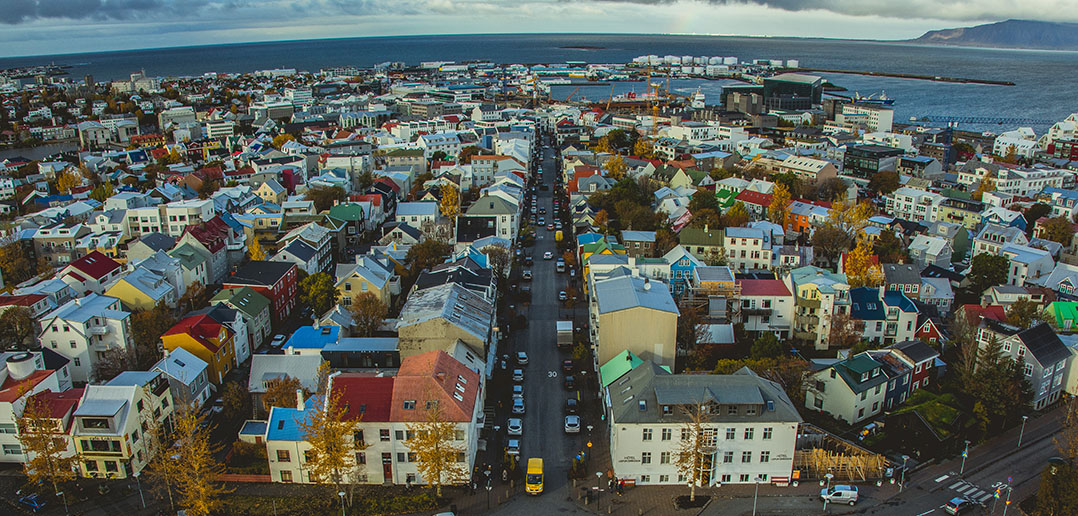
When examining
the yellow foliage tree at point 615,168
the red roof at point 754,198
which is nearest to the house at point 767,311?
the red roof at point 754,198

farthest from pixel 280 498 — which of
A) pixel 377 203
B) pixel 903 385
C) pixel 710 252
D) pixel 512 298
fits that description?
pixel 377 203

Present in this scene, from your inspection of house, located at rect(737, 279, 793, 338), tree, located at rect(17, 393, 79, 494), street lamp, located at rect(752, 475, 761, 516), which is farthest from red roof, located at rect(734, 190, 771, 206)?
tree, located at rect(17, 393, 79, 494)

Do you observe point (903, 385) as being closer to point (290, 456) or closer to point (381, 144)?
point (290, 456)

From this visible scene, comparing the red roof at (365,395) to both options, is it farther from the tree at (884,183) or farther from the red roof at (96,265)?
the tree at (884,183)

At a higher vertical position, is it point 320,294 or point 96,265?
point 96,265

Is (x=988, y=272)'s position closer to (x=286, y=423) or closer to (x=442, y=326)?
(x=442, y=326)

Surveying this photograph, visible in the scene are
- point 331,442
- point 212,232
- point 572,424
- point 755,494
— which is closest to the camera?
point 331,442

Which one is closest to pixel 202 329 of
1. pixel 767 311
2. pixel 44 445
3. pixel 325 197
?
pixel 44 445
